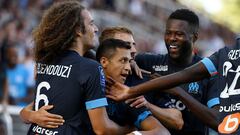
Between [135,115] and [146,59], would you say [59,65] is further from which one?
[146,59]

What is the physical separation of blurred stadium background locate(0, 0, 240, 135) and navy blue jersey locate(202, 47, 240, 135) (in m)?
6.51

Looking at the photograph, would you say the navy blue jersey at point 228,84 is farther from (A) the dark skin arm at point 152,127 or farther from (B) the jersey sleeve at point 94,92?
(B) the jersey sleeve at point 94,92

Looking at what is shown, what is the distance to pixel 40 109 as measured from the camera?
6.77m

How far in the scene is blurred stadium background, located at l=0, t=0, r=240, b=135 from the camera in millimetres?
15117

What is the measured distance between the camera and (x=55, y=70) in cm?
671

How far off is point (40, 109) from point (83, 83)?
1.65ft

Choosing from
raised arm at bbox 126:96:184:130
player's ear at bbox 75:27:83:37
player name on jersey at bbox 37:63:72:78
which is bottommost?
raised arm at bbox 126:96:184:130

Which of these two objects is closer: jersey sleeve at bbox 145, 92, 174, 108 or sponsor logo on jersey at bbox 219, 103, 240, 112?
sponsor logo on jersey at bbox 219, 103, 240, 112

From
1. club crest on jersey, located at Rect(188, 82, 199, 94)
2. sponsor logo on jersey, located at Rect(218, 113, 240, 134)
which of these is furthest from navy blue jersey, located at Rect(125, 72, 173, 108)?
sponsor logo on jersey, located at Rect(218, 113, 240, 134)

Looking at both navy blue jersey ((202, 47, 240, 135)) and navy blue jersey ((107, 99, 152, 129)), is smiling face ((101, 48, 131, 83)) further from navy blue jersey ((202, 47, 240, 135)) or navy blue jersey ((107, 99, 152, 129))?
navy blue jersey ((202, 47, 240, 135))

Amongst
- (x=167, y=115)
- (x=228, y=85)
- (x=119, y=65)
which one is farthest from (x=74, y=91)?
(x=228, y=85)

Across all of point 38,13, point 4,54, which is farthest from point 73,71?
point 38,13

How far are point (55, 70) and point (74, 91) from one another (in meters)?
0.28

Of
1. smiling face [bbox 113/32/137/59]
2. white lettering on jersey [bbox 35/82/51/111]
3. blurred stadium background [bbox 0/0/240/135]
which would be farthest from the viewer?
blurred stadium background [bbox 0/0/240/135]
